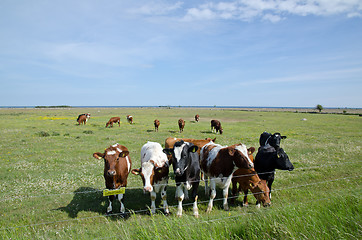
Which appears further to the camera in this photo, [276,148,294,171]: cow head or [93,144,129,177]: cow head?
[276,148,294,171]: cow head

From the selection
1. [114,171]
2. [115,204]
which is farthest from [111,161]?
[115,204]

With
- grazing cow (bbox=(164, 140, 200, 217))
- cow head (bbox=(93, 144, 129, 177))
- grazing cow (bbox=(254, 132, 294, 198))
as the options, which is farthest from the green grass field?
cow head (bbox=(93, 144, 129, 177))

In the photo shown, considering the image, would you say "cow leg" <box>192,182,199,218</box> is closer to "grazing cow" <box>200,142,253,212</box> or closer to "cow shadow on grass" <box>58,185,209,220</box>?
"cow shadow on grass" <box>58,185,209,220</box>

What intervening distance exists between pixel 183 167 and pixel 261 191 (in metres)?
2.69

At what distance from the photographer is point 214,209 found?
23.3 ft

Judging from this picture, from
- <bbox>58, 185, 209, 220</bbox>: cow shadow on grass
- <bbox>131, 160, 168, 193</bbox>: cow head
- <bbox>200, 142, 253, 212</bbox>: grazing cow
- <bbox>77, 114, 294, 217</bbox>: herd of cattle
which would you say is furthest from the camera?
<bbox>58, 185, 209, 220</bbox>: cow shadow on grass

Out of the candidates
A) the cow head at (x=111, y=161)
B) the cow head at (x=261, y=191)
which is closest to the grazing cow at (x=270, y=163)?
the cow head at (x=261, y=191)

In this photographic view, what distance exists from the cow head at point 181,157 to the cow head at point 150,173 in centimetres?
62

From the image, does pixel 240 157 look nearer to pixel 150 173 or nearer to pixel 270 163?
pixel 270 163

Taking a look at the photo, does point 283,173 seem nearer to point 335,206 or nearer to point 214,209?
point 214,209

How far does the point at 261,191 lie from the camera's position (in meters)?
6.61

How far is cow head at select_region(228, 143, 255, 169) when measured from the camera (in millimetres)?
6570

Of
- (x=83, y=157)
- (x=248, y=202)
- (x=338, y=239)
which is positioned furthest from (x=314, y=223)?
(x=83, y=157)

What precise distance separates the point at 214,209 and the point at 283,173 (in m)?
5.98
